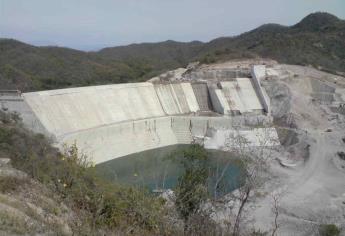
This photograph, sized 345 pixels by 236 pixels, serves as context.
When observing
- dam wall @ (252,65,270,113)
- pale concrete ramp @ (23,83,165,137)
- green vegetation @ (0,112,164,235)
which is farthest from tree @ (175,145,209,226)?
dam wall @ (252,65,270,113)

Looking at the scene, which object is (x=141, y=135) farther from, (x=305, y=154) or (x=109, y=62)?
(x=109, y=62)

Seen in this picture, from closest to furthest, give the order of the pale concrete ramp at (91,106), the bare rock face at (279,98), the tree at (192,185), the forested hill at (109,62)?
the tree at (192,185) < the pale concrete ramp at (91,106) < the bare rock face at (279,98) < the forested hill at (109,62)

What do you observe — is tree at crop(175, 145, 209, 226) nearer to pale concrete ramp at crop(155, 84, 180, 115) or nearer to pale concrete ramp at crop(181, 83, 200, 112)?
pale concrete ramp at crop(155, 84, 180, 115)

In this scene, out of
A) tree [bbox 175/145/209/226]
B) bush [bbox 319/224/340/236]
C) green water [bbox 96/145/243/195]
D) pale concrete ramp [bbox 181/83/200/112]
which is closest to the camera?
tree [bbox 175/145/209/226]

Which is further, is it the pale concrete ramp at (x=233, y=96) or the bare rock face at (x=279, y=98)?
the pale concrete ramp at (x=233, y=96)

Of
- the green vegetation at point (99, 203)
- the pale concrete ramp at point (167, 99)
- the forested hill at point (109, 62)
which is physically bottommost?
the pale concrete ramp at point (167, 99)

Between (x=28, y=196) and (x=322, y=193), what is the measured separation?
16592mm

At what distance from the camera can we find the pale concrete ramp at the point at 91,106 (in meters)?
26.6

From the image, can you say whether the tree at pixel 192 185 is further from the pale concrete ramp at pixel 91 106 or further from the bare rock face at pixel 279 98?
the bare rock face at pixel 279 98

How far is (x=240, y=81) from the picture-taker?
125 feet

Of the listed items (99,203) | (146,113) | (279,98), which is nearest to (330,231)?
(99,203)

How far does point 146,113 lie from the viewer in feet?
109

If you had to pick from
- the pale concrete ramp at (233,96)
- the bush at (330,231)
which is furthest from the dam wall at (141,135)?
the bush at (330,231)

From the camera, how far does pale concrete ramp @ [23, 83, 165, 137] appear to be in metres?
26.6
